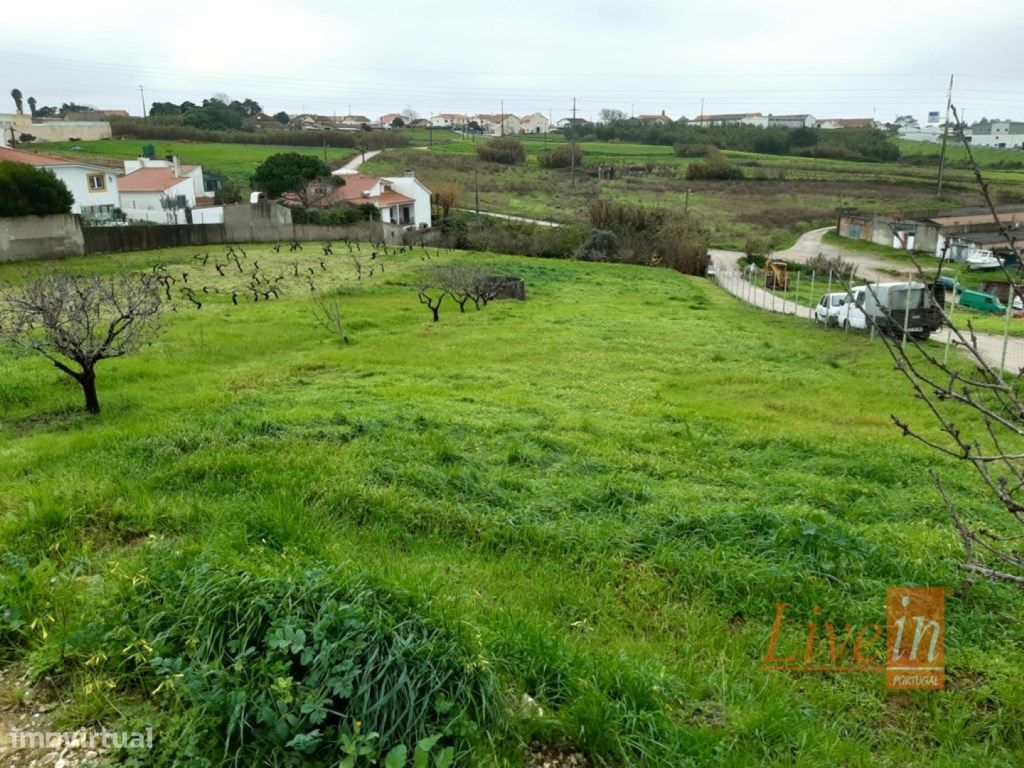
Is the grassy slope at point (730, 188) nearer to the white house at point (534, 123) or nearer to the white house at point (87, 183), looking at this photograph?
the white house at point (87, 183)

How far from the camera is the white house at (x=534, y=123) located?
157000 mm

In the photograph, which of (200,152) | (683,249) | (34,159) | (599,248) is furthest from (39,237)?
(200,152)

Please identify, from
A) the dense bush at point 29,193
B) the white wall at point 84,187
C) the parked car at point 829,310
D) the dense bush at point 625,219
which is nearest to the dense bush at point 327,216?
the white wall at point 84,187

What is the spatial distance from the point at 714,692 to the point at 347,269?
27.9m

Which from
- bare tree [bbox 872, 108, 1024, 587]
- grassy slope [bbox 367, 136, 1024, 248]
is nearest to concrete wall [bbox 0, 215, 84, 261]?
bare tree [bbox 872, 108, 1024, 587]

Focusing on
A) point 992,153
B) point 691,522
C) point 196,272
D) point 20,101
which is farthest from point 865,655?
point 20,101

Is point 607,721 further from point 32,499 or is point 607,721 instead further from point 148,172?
point 148,172

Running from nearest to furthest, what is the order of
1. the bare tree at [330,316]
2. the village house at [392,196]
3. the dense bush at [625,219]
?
the bare tree at [330,316] → the dense bush at [625,219] → the village house at [392,196]

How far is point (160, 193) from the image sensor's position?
44.5m

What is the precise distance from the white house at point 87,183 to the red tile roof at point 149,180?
63.7 inches

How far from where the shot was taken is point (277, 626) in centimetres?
307

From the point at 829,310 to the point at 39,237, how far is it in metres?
28.8

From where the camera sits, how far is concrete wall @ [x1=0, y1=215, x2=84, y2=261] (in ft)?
84.5

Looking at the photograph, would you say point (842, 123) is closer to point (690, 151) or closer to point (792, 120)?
point (792, 120)
